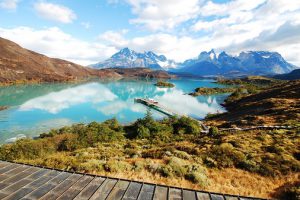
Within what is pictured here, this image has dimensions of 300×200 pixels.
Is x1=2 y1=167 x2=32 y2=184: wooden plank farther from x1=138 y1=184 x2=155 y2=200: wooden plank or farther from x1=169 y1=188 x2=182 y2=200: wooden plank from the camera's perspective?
x1=169 y1=188 x2=182 y2=200: wooden plank

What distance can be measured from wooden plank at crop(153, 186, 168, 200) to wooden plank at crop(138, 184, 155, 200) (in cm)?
22

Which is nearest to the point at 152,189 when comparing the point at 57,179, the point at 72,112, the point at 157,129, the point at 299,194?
the point at 57,179

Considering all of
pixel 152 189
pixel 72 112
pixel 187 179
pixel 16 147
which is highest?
pixel 152 189

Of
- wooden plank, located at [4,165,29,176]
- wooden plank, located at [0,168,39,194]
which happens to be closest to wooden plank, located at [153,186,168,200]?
wooden plank, located at [0,168,39,194]

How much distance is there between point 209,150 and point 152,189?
19846 millimetres

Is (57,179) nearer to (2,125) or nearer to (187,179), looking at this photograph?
(187,179)

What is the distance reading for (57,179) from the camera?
1387 cm

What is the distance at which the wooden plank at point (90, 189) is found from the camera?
12234 millimetres

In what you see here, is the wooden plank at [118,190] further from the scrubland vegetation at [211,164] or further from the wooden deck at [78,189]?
the scrubland vegetation at [211,164]

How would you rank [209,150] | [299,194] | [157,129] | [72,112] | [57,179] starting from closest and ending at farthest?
1. [57,179]
2. [299,194]
3. [209,150]
4. [157,129]
5. [72,112]

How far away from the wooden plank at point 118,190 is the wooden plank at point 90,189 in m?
0.95

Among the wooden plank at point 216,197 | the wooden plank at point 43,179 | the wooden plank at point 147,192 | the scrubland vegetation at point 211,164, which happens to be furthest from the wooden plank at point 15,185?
the wooden plank at point 216,197

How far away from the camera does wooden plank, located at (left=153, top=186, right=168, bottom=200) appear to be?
12.4 metres

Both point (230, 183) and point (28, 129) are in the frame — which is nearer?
point (230, 183)
